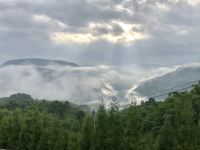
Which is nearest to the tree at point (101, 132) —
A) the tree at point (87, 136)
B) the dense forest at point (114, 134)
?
the dense forest at point (114, 134)

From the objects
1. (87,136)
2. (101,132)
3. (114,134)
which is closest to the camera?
(114,134)

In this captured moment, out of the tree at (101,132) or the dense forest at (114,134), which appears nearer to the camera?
the dense forest at (114,134)

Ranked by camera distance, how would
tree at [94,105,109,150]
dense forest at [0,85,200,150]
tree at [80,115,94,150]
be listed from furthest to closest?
tree at [80,115,94,150] < tree at [94,105,109,150] < dense forest at [0,85,200,150]

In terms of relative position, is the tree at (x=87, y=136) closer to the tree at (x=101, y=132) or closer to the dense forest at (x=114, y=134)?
the dense forest at (x=114, y=134)

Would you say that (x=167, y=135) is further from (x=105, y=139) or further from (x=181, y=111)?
(x=105, y=139)

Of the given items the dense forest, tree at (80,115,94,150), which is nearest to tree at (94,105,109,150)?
the dense forest

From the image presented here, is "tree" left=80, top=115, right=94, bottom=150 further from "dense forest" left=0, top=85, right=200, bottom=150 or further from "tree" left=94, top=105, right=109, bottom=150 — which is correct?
"tree" left=94, top=105, right=109, bottom=150

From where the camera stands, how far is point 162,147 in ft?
165

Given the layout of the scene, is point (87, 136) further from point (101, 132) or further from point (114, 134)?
point (114, 134)

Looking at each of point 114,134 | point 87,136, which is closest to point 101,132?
point 114,134

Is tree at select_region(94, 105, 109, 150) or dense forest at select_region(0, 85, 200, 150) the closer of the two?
dense forest at select_region(0, 85, 200, 150)

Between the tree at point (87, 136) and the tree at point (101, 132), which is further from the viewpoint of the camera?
the tree at point (87, 136)

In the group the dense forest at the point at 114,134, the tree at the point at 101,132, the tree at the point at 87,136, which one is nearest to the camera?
the dense forest at the point at 114,134

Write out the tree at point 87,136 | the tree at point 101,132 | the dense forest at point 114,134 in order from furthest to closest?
the tree at point 87,136 → the tree at point 101,132 → the dense forest at point 114,134
